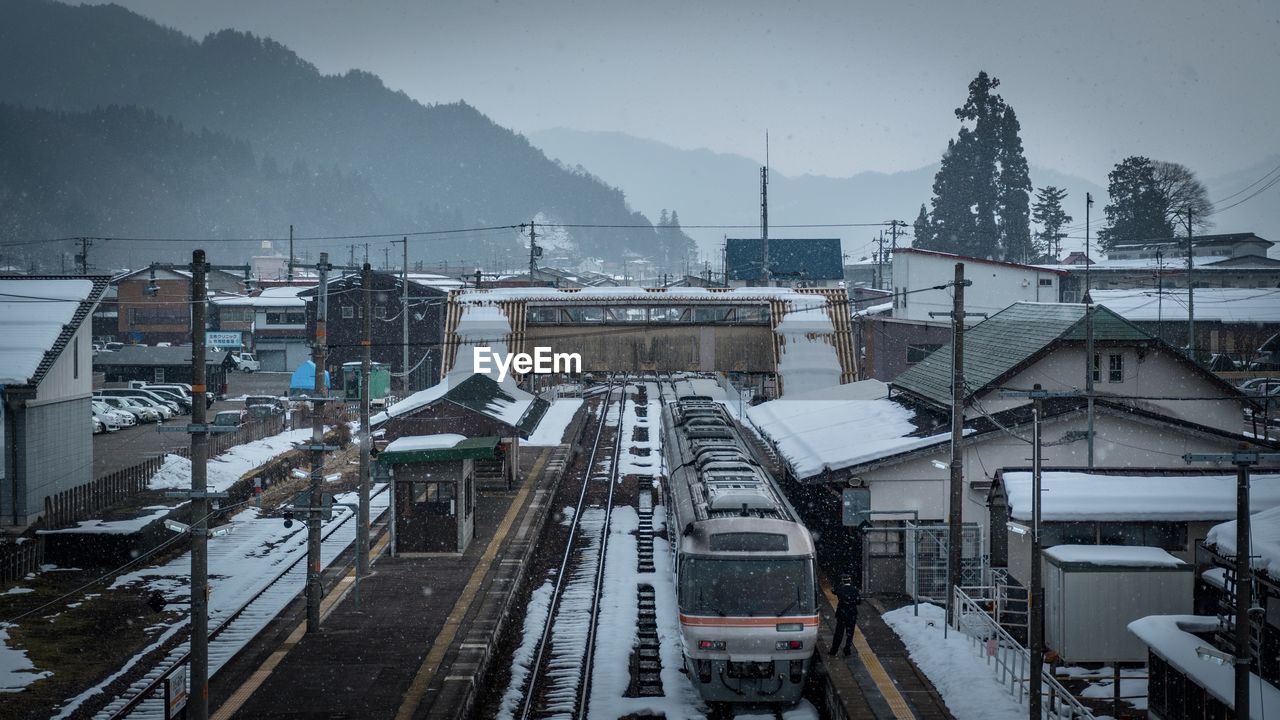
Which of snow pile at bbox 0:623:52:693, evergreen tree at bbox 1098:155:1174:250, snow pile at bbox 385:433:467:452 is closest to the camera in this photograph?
snow pile at bbox 0:623:52:693

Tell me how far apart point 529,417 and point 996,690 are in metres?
16.7

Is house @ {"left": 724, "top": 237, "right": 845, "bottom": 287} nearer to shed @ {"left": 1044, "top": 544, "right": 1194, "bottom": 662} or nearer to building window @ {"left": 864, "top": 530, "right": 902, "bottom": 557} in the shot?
building window @ {"left": 864, "top": 530, "right": 902, "bottom": 557}

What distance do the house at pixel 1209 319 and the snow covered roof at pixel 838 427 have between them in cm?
2246

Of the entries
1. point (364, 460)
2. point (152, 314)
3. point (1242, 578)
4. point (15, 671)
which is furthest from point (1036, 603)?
point (152, 314)

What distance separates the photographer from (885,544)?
19.4 m

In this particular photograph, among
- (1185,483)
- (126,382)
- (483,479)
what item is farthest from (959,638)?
(126,382)

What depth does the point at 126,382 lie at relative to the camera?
175ft

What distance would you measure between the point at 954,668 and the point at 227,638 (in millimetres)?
11851

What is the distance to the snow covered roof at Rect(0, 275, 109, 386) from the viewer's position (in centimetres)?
2406

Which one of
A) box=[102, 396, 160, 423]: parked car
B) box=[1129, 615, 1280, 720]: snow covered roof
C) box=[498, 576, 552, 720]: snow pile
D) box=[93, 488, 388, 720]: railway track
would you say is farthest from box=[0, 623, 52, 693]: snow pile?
box=[102, 396, 160, 423]: parked car

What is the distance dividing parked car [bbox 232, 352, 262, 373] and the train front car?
5710 cm

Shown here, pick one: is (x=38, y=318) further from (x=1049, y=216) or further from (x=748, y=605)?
(x=1049, y=216)

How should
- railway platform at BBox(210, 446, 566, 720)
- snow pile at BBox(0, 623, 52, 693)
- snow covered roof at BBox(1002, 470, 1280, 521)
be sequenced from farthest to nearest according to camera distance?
snow covered roof at BBox(1002, 470, 1280, 521) < snow pile at BBox(0, 623, 52, 693) < railway platform at BBox(210, 446, 566, 720)

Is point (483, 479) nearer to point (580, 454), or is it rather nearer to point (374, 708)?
point (580, 454)
